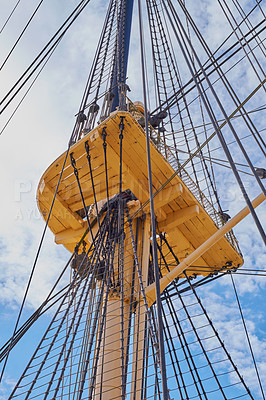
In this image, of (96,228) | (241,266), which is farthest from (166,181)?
(241,266)

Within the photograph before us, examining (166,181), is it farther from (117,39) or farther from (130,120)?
(117,39)

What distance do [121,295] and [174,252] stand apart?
2.23 metres

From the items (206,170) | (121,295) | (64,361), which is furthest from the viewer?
(206,170)

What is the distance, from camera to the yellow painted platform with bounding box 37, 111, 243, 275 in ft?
19.3

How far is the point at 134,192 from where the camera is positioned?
6.37 metres

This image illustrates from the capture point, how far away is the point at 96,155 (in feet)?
19.9

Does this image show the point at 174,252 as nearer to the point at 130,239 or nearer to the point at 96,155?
the point at 130,239

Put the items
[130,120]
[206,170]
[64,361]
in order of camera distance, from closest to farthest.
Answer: [64,361]
[130,120]
[206,170]

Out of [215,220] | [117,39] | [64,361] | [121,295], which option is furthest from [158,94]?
[64,361]

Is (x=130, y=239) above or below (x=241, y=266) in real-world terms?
above

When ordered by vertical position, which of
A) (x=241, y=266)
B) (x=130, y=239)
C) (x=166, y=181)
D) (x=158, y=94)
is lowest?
(x=241, y=266)

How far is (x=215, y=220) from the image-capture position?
7.10 m

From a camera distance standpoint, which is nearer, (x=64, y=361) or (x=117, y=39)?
(x=64, y=361)

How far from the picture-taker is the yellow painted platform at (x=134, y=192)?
5.87 meters
